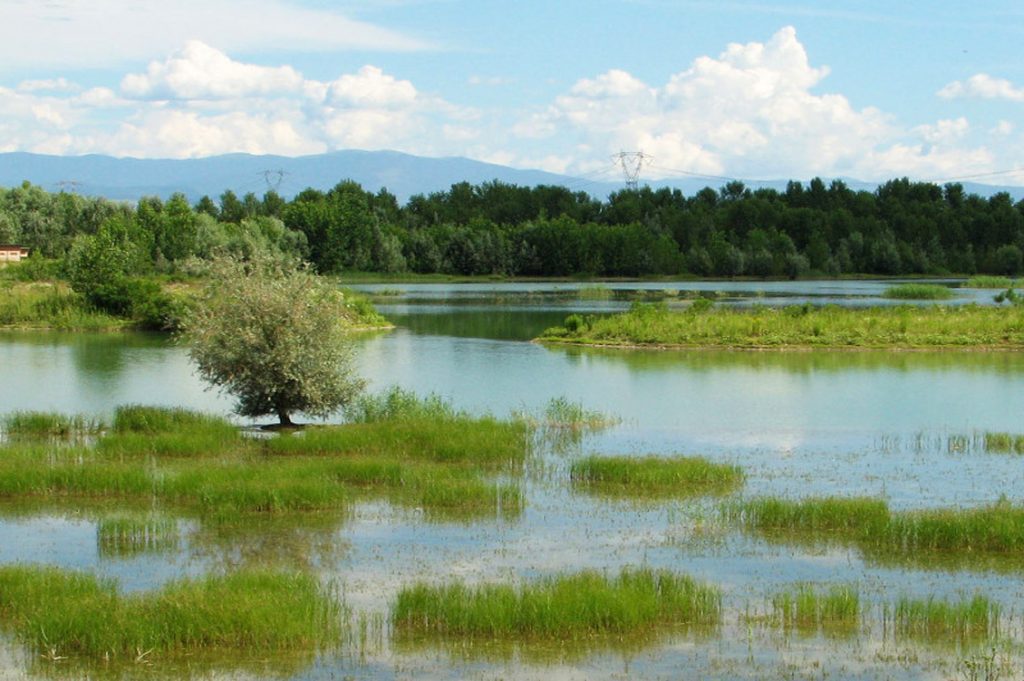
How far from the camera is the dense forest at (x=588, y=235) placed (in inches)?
5295

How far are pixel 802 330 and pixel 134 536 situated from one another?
143 ft

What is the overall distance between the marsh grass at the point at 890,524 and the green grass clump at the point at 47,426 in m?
16.4

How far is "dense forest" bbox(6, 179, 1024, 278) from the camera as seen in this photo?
441 feet

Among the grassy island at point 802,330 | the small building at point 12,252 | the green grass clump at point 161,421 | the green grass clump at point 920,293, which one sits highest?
the small building at point 12,252

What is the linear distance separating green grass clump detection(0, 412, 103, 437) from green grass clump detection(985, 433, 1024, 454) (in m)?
20.9

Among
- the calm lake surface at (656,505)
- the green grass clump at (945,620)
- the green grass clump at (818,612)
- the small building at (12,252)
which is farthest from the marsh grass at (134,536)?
the small building at (12,252)

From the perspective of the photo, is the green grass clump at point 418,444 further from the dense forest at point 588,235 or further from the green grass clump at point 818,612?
the dense forest at point 588,235

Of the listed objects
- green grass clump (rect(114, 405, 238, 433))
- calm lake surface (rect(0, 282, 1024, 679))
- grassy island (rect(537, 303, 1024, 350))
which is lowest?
calm lake surface (rect(0, 282, 1024, 679))

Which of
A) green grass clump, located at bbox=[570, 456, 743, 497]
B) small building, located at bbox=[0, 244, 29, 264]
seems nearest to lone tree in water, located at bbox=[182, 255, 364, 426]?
green grass clump, located at bbox=[570, 456, 743, 497]

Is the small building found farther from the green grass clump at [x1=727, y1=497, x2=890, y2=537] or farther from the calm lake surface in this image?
the green grass clump at [x1=727, y1=497, x2=890, y2=537]

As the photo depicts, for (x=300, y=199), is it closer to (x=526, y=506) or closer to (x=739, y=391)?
(x=739, y=391)

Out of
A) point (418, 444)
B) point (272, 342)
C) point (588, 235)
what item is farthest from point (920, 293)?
point (418, 444)

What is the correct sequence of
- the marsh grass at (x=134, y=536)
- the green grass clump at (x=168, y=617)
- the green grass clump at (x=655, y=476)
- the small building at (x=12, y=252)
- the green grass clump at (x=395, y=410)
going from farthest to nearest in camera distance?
the small building at (x=12, y=252)
the green grass clump at (x=395, y=410)
the green grass clump at (x=655, y=476)
the marsh grass at (x=134, y=536)
the green grass clump at (x=168, y=617)

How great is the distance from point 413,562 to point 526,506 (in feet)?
15.0
